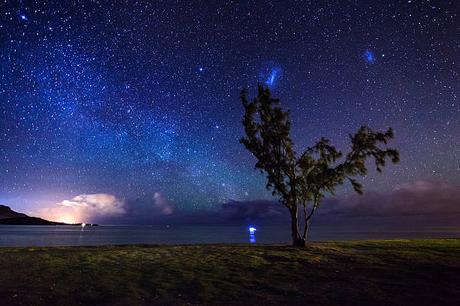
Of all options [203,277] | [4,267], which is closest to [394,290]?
[203,277]

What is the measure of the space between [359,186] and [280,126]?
10776mm

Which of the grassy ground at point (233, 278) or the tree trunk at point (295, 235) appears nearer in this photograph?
the grassy ground at point (233, 278)

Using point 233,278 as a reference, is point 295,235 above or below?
above

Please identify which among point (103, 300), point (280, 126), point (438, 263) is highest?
point (280, 126)

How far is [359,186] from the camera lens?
42.0 metres

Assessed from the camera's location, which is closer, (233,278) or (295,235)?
(233,278)

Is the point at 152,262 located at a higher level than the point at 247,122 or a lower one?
lower

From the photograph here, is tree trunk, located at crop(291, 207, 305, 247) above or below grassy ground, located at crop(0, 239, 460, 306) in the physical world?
above

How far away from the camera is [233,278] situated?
79.0 feet

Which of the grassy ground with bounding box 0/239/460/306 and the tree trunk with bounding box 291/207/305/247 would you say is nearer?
the grassy ground with bounding box 0/239/460/306

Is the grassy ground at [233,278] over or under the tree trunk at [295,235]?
under

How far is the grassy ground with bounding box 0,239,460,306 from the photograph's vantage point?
19.4 m

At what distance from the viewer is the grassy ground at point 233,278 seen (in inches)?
765

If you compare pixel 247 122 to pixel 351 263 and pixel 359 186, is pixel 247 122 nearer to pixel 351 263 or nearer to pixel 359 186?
pixel 359 186
